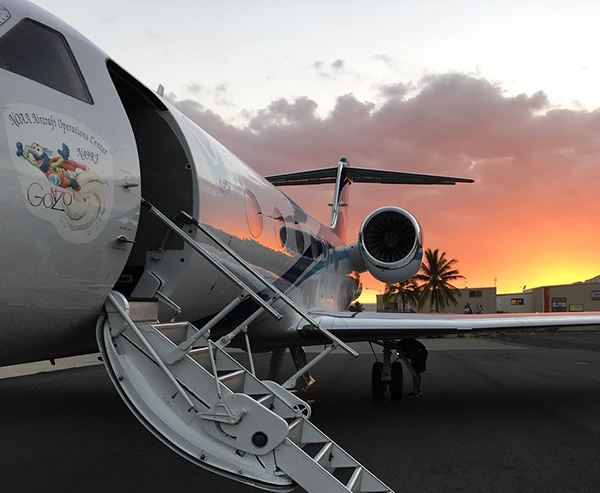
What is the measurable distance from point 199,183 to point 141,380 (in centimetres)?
224

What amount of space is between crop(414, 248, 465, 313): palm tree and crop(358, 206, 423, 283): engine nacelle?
53.7m

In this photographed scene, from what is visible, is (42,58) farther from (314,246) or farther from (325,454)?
(314,246)

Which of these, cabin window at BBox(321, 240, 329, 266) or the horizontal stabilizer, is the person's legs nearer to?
cabin window at BBox(321, 240, 329, 266)

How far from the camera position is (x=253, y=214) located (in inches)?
282

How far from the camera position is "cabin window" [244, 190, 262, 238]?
6965 millimetres

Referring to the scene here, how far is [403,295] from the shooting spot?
66500 millimetres

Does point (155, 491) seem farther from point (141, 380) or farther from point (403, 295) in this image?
point (403, 295)

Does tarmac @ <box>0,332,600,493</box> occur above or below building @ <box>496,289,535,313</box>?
below

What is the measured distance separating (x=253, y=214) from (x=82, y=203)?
352 centimetres

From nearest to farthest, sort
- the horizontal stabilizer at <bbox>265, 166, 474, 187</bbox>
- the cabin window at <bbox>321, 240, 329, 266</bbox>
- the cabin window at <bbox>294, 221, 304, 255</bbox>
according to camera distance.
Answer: the cabin window at <bbox>294, 221, 304, 255</bbox>
the cabin window at <bbox>321, 240, 329, 266</bbox>
the horizontal stabilizer at <bbox>265, 166, 474, 187</bbox>

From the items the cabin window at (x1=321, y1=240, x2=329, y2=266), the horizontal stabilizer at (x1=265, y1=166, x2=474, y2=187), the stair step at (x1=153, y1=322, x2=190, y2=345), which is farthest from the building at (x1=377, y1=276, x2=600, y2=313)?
the stair step at (x1=153, y1=322, x2=190, y2=345)

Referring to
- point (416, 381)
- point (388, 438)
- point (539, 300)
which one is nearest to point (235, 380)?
point (388, 438)

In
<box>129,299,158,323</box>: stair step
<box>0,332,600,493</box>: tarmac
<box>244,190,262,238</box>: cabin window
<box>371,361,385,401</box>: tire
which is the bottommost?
<box>0,332,600,493</box>: tarmac

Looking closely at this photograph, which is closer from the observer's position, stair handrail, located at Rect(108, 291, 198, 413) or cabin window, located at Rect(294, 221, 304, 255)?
stair handrail, located at Rect(108, 291, 198, 413)
